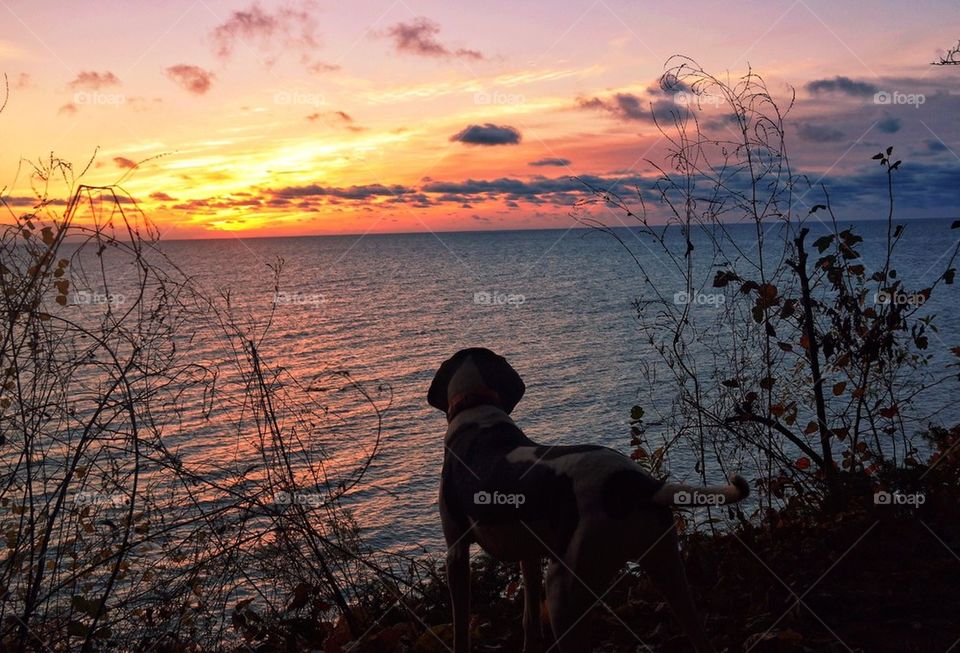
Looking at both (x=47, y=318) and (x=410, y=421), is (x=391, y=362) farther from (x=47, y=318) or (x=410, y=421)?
(x=47, y=318)

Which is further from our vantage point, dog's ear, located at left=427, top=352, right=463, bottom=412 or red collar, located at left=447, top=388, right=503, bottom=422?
dog's ear, located at left=427, top=352, right=463, bottom=412

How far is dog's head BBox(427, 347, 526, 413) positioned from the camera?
16.9 feet

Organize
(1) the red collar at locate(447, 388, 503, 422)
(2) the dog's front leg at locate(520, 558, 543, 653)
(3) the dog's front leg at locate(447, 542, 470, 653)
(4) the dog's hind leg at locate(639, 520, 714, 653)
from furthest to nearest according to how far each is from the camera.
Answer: (1) the red collar at locate(447, 388, 503, 422)
(2) the dog's front leg at locate(520, 558, 543, 653)
(3) the dog's front leg at locate(447, 542, 470, 653)
(4) the dog's hind leg at locate(639, 520, 714, 653)

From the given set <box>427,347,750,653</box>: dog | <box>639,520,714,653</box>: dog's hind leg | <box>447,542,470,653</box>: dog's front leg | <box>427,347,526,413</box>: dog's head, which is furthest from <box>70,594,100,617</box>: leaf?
<box>639,520,714,653</box>: dog's hind leg

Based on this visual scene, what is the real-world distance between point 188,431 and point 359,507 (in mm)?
10338

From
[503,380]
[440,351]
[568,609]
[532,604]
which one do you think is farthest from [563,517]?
[440,351]

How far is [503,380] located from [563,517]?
1422 millimetres

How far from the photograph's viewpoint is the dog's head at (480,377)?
5.14m

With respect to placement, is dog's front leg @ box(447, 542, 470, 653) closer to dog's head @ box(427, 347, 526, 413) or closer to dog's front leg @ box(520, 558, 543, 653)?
dog's front leg @ box(520, 558, 543, 653)

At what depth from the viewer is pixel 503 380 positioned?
520cm

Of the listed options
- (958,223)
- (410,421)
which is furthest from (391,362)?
(958,223)

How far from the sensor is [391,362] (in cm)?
4547

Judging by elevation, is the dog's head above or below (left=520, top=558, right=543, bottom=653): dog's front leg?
above

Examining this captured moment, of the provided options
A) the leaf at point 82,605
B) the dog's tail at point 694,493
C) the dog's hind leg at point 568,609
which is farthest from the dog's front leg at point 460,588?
the leaf at point 82,605
